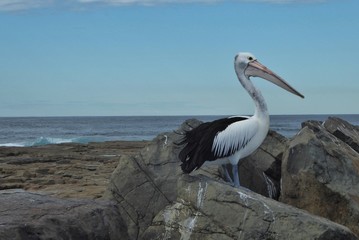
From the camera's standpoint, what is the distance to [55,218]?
6.96 m

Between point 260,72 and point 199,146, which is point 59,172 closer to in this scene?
point 260,72

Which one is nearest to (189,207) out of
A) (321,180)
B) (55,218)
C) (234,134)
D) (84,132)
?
(234,134)

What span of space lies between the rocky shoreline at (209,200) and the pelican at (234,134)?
0.39 meters

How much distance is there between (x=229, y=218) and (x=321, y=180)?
2.37 m

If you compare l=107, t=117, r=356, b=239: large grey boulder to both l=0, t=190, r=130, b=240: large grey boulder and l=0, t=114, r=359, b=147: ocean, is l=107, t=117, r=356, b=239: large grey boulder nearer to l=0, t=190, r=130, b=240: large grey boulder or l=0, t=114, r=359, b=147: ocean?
l=0, t=190, r=130, b=240: large grey boulder

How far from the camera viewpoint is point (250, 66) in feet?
32.1

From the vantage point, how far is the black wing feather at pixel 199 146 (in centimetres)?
884

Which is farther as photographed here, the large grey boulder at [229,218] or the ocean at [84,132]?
the ocean at [84,132]

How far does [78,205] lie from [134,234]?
281 cm

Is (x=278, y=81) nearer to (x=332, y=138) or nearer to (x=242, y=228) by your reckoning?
(x=332, y=138)

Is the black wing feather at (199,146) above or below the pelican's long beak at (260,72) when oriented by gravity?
below

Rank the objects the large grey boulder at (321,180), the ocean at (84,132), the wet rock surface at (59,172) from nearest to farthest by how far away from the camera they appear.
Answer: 1. the large grey boulder at (321,180)
2. the wet rock surface at (59,172)
3. the ocean at (84,132)

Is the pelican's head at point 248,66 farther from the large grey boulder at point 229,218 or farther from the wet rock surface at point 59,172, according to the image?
the wet rock surface at point 59,172

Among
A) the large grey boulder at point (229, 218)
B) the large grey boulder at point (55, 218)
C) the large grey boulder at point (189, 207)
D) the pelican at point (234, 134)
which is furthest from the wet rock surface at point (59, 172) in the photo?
the large grey boulder at point (55, 218)
